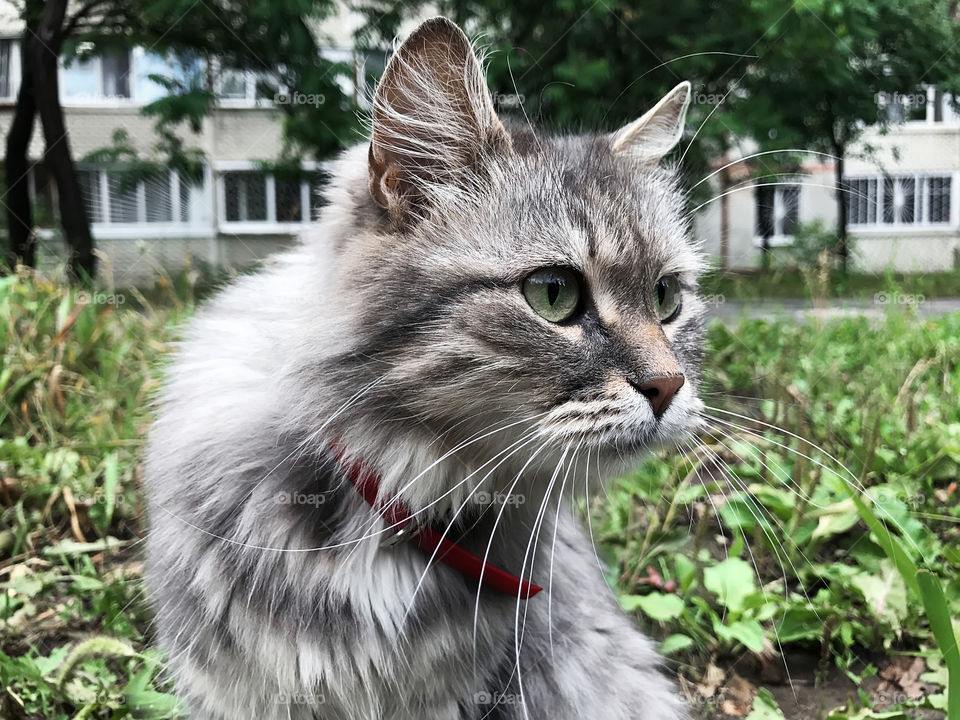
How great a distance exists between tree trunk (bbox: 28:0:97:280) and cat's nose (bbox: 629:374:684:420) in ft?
13.9

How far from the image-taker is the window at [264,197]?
4914 mm

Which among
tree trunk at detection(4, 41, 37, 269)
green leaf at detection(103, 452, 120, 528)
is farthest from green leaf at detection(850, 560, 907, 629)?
tree trunk at detection(4, 41, 37, 269)

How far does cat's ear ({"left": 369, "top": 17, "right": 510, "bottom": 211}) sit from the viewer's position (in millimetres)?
1459

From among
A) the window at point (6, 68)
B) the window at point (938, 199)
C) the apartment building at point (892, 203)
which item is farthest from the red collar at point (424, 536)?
the window at point (938, 199)

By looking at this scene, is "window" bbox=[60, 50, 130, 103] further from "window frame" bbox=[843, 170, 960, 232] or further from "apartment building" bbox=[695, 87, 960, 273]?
"window frame" bbox=[843, 170, 960, 232]

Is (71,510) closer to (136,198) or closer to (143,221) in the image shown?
(143,221)

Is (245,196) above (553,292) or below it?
above

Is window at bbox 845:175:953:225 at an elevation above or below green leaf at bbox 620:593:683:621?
above

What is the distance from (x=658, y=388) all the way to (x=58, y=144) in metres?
5.19

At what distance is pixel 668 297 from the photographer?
68.9 inches

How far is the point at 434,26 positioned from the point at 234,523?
114 centimetres

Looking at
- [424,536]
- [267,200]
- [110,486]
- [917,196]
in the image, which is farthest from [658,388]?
[917,196]

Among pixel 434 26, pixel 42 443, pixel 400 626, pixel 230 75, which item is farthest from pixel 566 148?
pixel 230 75

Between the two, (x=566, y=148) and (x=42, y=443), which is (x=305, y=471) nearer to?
(x=566, y=148)
